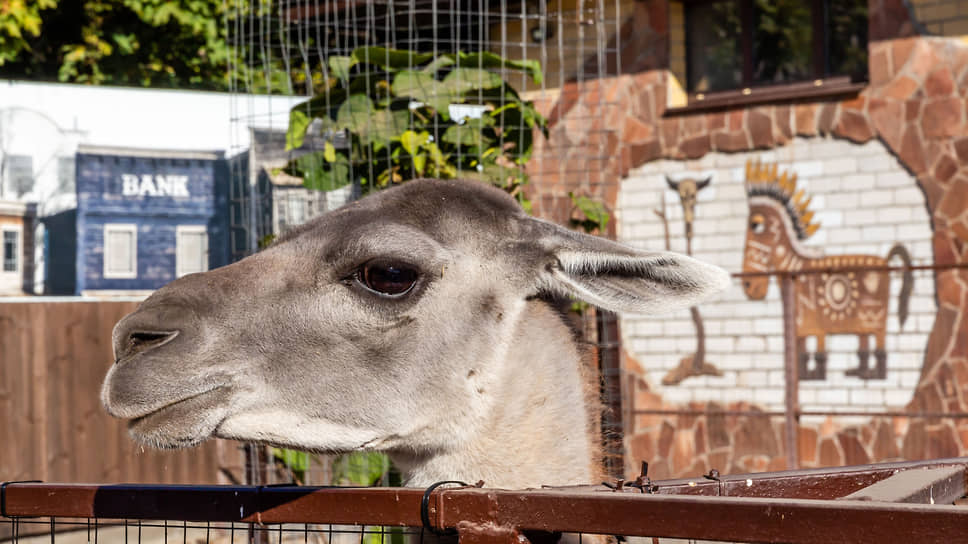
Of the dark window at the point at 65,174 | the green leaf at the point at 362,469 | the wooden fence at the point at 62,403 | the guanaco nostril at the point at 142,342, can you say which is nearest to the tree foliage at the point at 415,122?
the green leaf at the point at 362,469

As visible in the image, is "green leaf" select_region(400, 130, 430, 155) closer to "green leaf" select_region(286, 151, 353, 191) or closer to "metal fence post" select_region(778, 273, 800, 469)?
"green leaf" select_region(286, 151, 353, 191)

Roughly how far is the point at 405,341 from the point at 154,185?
7543mm

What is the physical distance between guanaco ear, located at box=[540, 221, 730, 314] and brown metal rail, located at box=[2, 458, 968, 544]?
49 centimetres

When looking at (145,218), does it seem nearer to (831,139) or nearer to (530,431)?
(831,139)

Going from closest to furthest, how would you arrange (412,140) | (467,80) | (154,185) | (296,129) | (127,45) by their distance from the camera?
(412,140), (467,80), (296,129), (154,185), (127,45)

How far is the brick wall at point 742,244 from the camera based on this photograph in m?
8.93

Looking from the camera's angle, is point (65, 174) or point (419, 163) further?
point (65, 174)

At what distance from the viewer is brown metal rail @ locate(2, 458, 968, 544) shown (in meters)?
1.65

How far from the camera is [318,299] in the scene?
8.98ft

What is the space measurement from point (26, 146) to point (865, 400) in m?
8.02

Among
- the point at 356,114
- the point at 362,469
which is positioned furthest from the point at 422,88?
the point at 362,469

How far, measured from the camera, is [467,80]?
5652 millimetres

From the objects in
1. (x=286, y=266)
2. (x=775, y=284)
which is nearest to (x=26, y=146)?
(x=775, y=284)

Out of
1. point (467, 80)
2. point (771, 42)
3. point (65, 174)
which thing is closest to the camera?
point (467, 80)
